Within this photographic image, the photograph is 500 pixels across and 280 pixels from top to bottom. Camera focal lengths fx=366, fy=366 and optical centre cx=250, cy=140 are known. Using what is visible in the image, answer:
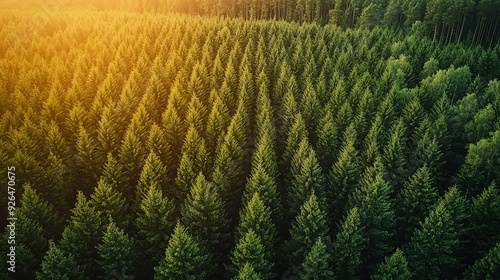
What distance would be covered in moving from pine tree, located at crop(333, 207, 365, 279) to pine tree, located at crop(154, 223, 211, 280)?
13082 millimetres

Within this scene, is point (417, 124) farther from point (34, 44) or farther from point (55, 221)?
point (34, 44)

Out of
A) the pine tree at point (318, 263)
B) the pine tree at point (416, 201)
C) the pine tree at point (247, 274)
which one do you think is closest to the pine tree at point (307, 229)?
the pine tree at point (318, 263)

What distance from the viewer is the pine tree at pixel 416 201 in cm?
4009

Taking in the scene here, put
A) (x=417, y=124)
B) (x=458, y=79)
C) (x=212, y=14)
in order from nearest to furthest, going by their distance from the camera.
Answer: (x=417, y=124), (x=458, y=79), (x=212, y=14)

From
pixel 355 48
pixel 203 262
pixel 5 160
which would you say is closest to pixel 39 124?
pixel 5 160

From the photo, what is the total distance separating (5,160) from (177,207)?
17978 mm

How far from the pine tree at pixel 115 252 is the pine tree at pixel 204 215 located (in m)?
5.85

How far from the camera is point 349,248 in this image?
3456 centimetres

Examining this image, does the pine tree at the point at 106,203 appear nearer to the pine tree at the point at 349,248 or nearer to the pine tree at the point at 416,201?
the pine tree at the point at 349,248

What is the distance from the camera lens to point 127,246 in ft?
108

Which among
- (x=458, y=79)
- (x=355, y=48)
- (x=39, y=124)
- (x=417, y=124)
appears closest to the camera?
(x=39, y=124)

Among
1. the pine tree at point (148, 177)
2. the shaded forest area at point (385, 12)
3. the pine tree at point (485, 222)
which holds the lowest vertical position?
the pine tree at point (485, 222)

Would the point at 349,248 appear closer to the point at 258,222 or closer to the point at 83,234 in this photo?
the point at 258,222

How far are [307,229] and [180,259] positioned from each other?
477 inches
